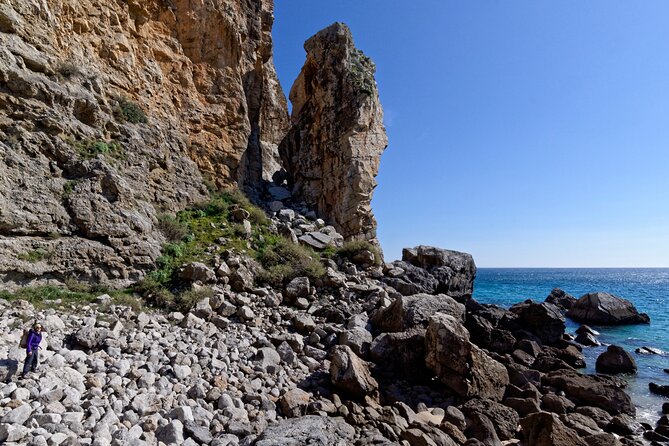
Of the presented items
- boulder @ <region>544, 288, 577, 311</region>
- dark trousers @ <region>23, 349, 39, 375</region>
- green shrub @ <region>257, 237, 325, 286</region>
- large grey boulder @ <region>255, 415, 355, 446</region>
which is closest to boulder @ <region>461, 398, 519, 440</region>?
large grey boulder @ <region>255, 415, 355, 446</region>

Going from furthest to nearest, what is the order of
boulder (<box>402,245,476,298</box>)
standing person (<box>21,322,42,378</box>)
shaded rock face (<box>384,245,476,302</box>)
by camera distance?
boulder (<box>402,245,476,298</box>)
shaded rock face (<box>384,245,476,302</box>)
standing person (<box>21,322,42,378</box>)

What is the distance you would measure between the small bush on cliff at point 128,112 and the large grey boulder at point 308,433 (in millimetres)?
13236

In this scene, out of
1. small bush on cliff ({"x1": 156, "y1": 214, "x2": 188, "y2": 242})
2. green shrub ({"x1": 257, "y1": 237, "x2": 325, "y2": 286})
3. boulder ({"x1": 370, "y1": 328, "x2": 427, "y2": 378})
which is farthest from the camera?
green shrub ({"x1": 257, "y1": 237, "x2": 325, "y2": 286})

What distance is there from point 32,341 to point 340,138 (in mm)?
18535

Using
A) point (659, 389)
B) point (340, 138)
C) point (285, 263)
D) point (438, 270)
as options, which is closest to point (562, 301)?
point (438, 270)

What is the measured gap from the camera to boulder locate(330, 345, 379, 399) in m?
7.87

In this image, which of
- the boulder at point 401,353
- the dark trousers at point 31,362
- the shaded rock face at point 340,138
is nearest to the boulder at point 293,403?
the boulder at point 401,353

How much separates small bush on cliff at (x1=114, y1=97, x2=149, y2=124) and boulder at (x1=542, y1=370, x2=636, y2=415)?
1773 centimetres

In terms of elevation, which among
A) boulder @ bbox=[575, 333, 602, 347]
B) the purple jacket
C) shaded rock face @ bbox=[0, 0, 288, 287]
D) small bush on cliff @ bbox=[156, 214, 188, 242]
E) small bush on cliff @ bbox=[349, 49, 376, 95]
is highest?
small bush on cliff @ bbox=[349, 49, 376, 95]

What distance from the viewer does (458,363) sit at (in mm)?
9047

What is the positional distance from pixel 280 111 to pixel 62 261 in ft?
86.8

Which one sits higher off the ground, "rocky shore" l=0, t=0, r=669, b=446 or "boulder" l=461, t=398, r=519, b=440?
"rocky shore" l=0, t=0, r=669, b=446

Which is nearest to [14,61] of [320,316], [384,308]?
[320,316]

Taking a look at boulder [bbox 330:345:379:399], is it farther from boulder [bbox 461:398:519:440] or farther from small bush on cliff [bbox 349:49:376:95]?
small bush on cliff [bbox 349:49:376:95]
